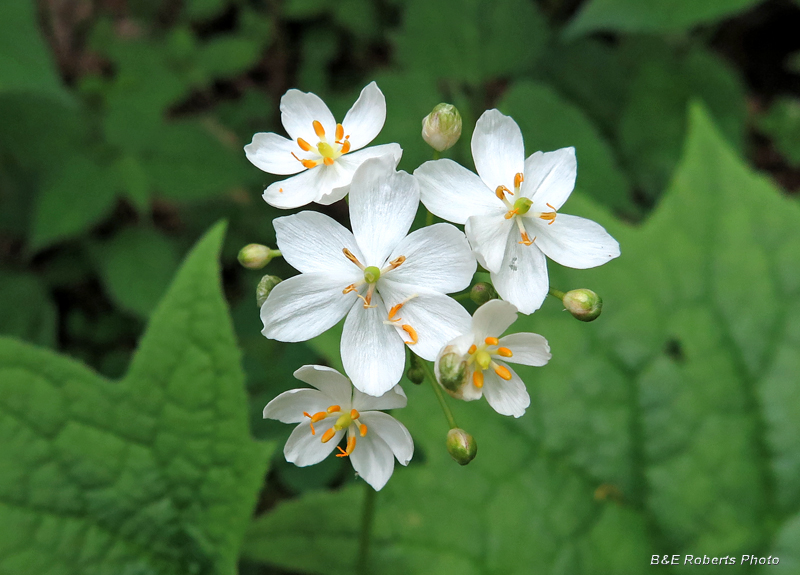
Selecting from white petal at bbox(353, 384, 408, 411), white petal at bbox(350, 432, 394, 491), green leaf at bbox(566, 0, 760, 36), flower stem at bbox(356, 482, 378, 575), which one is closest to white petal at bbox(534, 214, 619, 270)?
white petal at bbox(353, 384, 408, 411)

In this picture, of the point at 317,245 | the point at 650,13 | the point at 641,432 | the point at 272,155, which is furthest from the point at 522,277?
the point at 650,13

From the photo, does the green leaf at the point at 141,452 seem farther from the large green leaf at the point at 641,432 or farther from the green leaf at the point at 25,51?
the green leaf at the point at 25,51

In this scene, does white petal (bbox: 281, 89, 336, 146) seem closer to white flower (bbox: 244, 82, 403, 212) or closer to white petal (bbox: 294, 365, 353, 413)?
white flower (bbox: 244, 82, 403, 212)

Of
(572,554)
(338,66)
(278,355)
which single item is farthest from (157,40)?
(572,554)

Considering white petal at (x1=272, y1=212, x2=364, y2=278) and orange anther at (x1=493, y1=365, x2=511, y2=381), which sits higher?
white petal at (x1=272, y1=212, x2=364, y2=278)

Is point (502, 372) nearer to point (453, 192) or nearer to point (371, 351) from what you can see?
point (371, 351)

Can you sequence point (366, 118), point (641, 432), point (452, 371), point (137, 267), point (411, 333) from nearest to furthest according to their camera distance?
point (452, 371)
point (411, 333)
point (366, 118)
point (641, 432)
point (137, 267)
